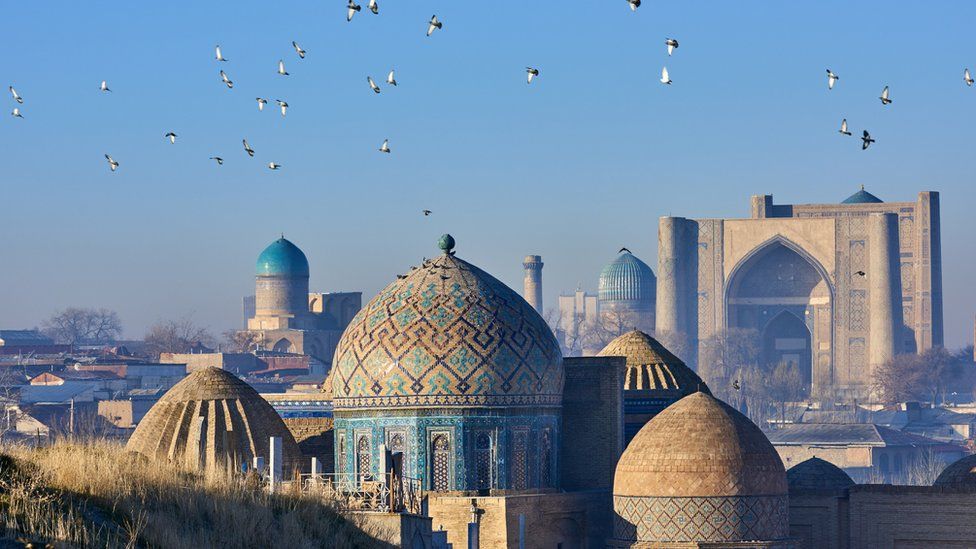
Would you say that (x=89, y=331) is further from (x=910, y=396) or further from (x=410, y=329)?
(x=410, y=329)

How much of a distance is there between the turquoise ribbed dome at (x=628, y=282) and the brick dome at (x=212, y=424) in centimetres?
7657

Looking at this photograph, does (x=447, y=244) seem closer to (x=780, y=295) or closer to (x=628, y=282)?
(x=780, y=295)

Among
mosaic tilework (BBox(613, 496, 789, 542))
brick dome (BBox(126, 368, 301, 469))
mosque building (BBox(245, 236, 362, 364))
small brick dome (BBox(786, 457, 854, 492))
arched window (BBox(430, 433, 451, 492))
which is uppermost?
mosque building (BBox(245, 236, 362, 364))

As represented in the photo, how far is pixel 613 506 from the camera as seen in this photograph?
25906 millimetres

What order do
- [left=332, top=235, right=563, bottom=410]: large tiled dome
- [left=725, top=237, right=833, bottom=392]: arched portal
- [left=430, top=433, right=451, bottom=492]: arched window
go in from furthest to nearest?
[left=725, top=237, right=833, bottom=392]: arched portal, [left=332, top=235, right=563, bottom=410]: large tiled dome, [left=430, top=433, right=451, bottom=492]: arched window

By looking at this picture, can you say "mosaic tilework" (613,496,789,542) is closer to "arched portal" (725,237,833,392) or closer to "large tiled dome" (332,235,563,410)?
"large tiled dome" (332,235,563,410)

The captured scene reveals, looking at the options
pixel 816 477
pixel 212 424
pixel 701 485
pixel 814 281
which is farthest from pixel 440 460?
pixel 814 281

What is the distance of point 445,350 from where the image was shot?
85.8 feet

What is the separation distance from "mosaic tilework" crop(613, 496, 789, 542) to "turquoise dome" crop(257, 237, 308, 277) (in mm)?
53183

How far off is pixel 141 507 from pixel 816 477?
52.2 ft

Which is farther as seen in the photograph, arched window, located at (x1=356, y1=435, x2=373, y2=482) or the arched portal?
the arched portal

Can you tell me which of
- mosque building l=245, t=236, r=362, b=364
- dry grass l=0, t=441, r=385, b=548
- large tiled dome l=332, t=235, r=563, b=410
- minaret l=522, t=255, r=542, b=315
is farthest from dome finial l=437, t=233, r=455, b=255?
minaret l=522, t=255, r=542, b=315

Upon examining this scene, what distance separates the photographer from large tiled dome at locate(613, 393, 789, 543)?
2500 centimetres

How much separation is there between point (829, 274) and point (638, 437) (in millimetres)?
53626
